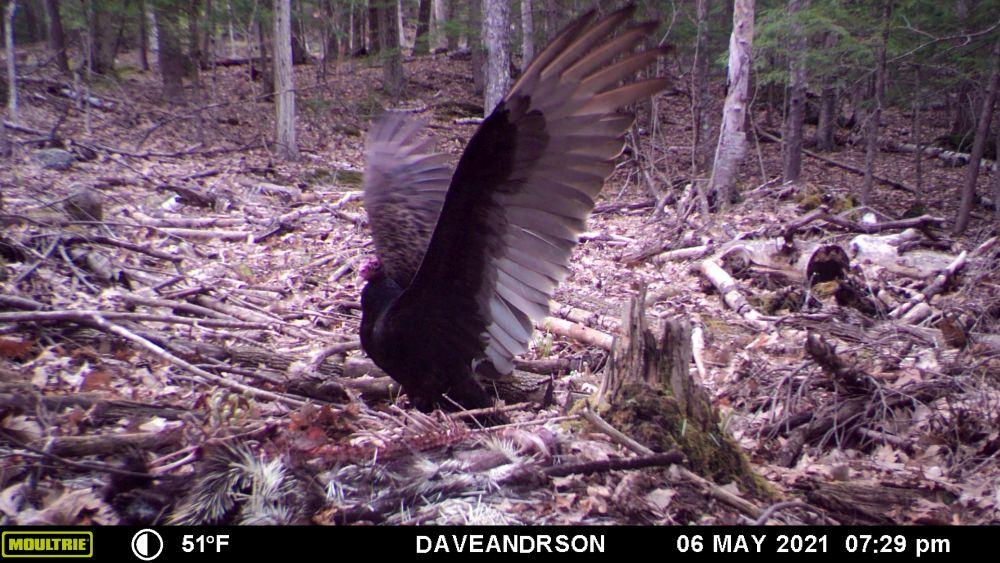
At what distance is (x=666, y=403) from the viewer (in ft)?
8.56

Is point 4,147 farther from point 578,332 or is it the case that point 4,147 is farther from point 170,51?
point 578,332

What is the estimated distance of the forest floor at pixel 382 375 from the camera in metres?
2.19

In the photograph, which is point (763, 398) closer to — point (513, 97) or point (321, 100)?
point (513, 97)

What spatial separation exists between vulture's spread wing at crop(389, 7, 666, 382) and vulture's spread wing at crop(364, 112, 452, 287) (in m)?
0.69

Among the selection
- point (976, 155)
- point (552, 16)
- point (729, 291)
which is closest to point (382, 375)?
point (729, 291)

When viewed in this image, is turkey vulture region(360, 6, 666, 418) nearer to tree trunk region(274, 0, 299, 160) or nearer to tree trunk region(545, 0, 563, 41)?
tree trunk region(274, 0, 299, 160)

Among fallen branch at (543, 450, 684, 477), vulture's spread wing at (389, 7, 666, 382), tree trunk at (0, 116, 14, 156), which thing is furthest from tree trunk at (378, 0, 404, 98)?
fallen branch at (543, 450, 684, 477)

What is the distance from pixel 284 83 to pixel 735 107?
7.84m

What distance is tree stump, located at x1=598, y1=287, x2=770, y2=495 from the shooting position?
2.50 m

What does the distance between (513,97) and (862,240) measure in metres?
6.03

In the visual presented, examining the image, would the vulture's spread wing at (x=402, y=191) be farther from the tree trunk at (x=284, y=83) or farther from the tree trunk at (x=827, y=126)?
the tree trunk at (x=827, y=126)

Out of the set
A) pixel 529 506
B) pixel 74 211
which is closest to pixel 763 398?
pixel 529 506
